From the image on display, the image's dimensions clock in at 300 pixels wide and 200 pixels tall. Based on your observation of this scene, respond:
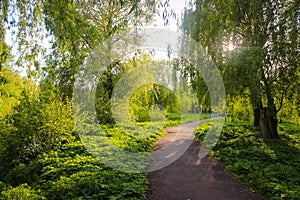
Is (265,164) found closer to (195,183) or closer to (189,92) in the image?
(195,183)

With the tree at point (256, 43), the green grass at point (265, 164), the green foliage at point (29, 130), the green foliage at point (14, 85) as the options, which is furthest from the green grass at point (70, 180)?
the tree at point (256, 43)

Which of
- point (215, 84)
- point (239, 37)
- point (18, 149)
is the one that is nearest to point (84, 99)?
point (18, 149)

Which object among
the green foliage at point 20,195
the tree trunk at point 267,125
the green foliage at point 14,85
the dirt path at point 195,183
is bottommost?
the dirt path at point 195,183

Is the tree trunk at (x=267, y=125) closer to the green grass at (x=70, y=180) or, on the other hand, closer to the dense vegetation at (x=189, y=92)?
the dense vegetation at (x=189, y=92)

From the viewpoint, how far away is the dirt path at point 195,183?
208 inches

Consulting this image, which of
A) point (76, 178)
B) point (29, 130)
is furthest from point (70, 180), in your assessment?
point (29, 130)

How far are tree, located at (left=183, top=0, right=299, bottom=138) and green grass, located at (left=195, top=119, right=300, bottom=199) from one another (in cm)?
187

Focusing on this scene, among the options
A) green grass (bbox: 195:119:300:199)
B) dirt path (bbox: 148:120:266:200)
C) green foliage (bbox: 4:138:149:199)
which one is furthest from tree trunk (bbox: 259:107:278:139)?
green foliage (bbox: 4:138:149:199)

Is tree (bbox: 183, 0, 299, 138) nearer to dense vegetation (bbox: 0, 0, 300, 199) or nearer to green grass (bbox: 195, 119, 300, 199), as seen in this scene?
dense vegetation (bbox: 0, 0, 300, 199)

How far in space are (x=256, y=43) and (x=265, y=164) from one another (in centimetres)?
352

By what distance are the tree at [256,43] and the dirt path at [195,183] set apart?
265 cm

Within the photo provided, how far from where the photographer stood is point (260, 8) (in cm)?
823

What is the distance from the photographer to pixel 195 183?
605 cm

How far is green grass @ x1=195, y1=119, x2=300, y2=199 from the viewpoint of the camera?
548 centimetres
